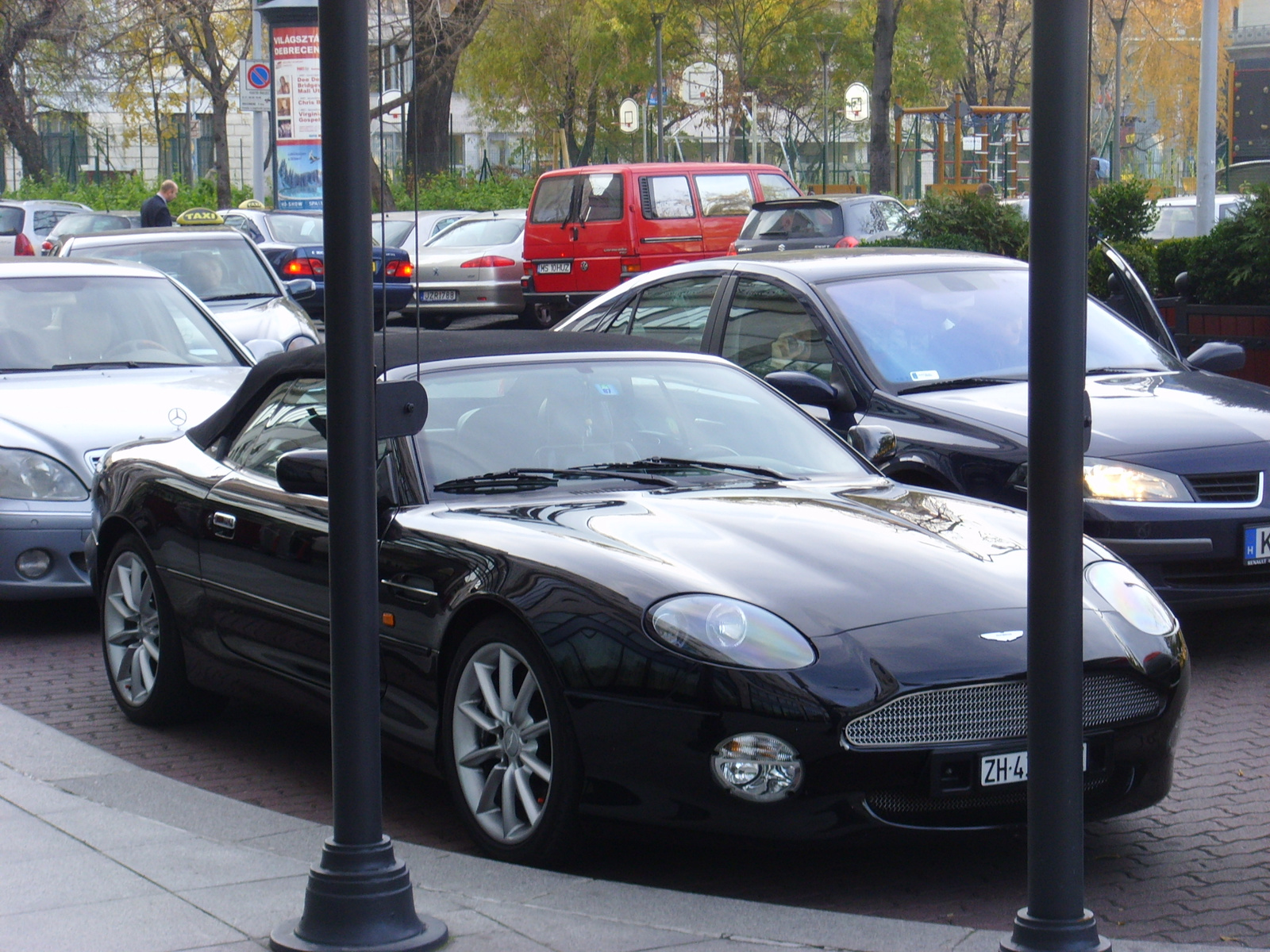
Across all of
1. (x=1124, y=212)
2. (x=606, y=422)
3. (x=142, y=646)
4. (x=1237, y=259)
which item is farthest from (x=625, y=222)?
(x=606, y=422)

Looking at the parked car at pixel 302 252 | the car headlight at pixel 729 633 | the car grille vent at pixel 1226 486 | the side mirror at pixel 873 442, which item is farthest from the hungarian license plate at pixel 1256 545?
the parked car at pixel 302 252

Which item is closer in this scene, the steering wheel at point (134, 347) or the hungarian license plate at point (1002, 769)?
the hungarian license plate at point (1002, 769)

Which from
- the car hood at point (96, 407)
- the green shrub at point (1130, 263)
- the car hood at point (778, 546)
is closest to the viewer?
the car hood at point (778, 546)

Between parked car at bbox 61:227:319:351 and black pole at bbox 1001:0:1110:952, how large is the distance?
34.7 ft

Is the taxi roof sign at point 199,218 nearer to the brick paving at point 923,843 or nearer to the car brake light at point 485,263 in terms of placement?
the car brake light at point 485,263

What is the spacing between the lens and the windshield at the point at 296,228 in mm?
23797

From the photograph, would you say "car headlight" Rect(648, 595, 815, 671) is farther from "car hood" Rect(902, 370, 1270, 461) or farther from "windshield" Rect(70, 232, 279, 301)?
"windshield" Rect(70, 232, 279, 301)

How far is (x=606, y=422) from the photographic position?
18.4 feet

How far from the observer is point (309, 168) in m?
29.2

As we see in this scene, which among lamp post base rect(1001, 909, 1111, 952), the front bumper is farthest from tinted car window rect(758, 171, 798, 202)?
lamp post base rect(1001, 909, 1111, 952)

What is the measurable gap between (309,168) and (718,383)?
24.3 m

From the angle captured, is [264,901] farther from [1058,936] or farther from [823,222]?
[823,222]

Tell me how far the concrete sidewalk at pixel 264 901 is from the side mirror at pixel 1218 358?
16.4 ft

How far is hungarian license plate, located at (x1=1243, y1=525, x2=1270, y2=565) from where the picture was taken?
6676 millimetres
